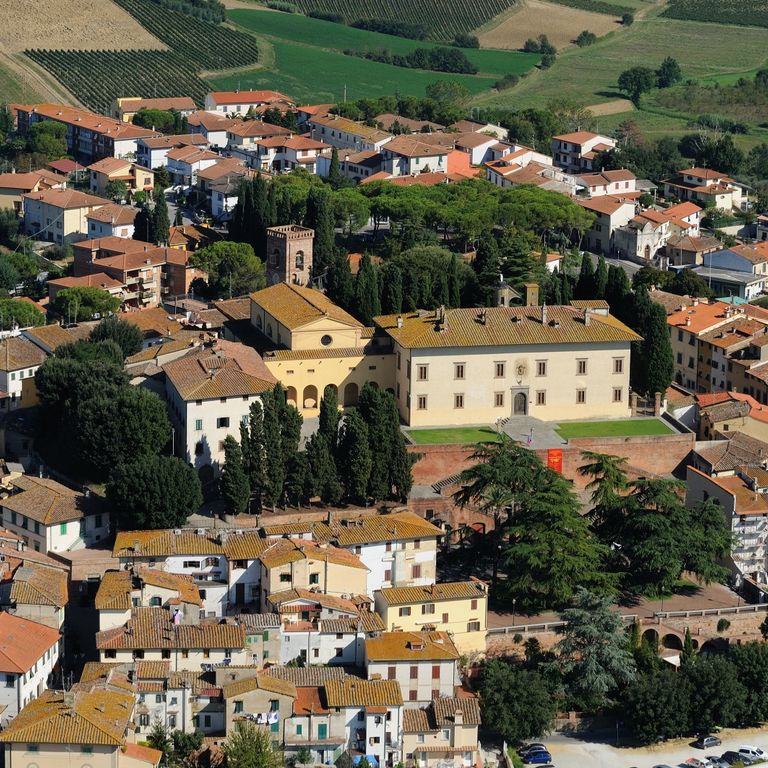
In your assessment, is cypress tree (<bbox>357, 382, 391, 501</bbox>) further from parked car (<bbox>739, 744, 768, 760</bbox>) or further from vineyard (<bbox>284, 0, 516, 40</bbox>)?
vineyard (<bbox>284, 0, 516, 40</bbox>)

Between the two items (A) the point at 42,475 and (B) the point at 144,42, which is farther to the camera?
(B) the point at 144,42

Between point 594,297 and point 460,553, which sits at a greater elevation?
point 594,297

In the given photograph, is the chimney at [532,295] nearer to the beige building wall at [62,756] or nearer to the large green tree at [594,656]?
the large green tree at [594,656]

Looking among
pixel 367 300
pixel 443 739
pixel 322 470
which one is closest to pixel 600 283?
pixel 367 300

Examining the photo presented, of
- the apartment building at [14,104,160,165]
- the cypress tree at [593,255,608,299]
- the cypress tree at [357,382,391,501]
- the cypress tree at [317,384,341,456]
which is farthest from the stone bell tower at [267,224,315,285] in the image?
the apartment building at [14,104,160,165]

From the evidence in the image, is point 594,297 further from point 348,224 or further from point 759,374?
point 348,224

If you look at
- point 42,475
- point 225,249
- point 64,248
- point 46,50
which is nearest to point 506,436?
point 42,475
